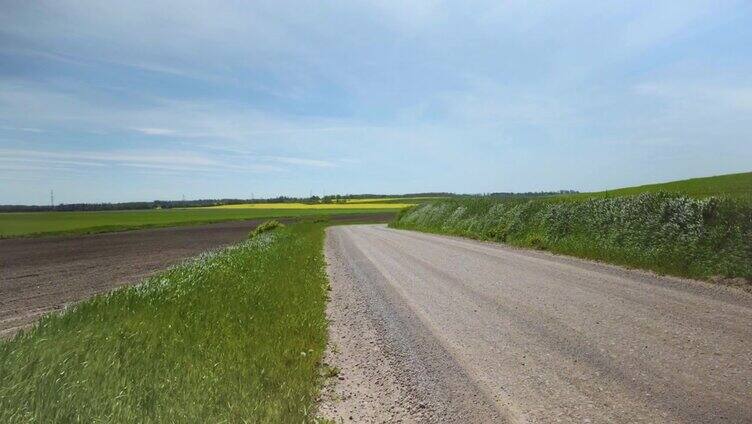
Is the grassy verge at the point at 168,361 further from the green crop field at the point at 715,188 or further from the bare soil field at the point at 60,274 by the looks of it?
the green crop field at the point at 715,188

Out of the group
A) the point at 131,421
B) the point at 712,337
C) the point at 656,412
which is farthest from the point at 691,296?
the point at 131,421

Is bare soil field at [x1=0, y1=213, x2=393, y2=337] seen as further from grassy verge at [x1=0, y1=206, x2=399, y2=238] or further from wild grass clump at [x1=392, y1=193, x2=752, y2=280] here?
grassy verge at [x1=0, y1=206, x2=399, y2=238]

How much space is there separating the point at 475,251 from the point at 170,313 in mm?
15498

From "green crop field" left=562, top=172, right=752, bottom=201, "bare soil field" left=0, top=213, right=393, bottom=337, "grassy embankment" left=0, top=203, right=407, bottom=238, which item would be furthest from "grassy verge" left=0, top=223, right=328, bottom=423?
"grassy embankment" left=0, top=203, right=407, bottom=238

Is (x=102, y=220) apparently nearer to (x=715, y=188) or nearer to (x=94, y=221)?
(x=94, y=221)

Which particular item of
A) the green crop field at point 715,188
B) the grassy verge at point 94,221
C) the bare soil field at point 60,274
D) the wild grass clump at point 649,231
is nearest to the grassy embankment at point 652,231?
the wild grass clump at point 649,231

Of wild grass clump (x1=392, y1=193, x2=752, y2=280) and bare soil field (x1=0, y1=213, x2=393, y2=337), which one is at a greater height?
wild grass clump (x1=392, y1=193, x2=752, y2=280)

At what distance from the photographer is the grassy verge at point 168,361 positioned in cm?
495

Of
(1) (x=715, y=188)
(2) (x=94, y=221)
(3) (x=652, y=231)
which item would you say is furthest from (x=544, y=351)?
(2) (x=94, y=221)

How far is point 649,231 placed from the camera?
17.1 metres

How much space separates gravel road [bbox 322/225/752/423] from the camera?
17.8ft

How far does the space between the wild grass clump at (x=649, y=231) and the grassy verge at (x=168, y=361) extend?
11035 millimetres

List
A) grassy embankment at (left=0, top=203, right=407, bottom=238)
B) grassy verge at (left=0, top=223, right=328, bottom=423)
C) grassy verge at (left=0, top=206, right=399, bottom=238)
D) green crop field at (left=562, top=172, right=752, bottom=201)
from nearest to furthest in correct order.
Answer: grassy verge at (left=0, top=223, right=328, bottom=423) → green crop field at (left=562, top=172, right=752, bottom=201) → grassy verge at (left=0, top=206, right=399, bottom=238) → grassy embankment at (left=0, top=203, right=407, bottom=238)

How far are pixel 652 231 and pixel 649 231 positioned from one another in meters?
0.11
